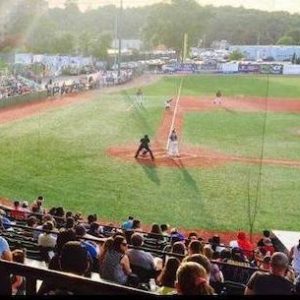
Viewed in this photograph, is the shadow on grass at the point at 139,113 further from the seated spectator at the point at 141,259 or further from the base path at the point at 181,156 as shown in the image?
the seated spectator at the point at 141,259

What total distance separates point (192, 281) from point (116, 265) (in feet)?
11.5

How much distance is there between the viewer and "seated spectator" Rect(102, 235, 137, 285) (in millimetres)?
6945

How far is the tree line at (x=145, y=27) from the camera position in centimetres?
5191

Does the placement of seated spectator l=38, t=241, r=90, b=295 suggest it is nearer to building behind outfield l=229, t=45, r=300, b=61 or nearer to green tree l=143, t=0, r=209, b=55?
green tree l=143, t=0, r=209, b=55

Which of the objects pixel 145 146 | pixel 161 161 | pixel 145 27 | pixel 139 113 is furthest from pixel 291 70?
pixel 145 146

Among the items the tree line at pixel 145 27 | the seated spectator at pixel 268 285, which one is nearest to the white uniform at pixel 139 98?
the tree line at pixel 145 27

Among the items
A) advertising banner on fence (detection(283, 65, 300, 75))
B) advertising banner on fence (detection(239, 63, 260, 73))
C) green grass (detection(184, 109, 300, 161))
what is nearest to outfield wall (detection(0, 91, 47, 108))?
green grass (detection(184, 109, 300, 161))

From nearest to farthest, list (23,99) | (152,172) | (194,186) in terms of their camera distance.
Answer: (194,186), (152,172), (23,99)

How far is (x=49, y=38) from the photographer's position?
2047 inches

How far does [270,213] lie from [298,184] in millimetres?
3644

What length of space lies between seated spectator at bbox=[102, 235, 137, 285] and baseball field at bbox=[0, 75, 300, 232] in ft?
29.4

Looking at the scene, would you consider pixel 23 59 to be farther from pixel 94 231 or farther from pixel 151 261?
pixel 151 261

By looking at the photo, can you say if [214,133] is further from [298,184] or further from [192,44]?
[192,44]

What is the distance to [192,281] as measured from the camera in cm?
356
